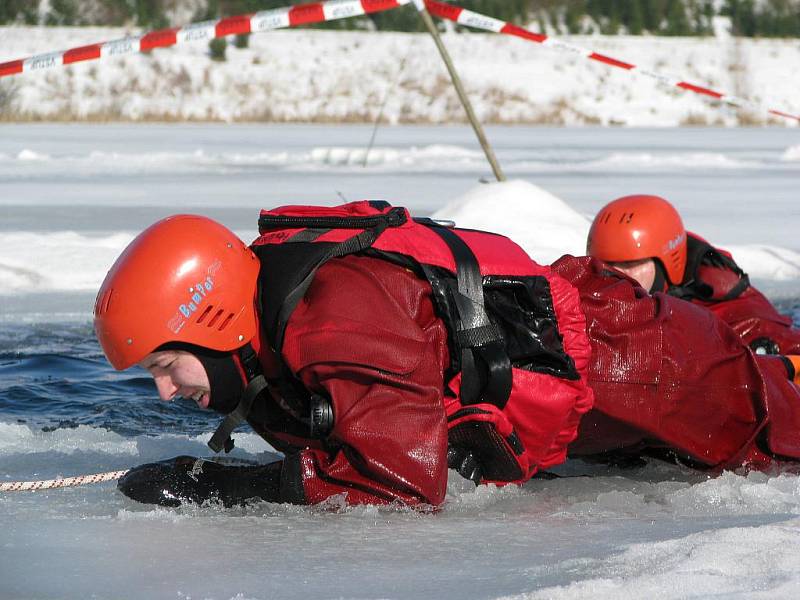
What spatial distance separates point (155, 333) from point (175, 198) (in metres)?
9.12

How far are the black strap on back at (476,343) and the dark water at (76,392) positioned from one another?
1.87m

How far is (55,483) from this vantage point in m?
3.14

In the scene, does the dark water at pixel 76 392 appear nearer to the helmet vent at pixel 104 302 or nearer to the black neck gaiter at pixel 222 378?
the black neck gaiter at pixel 222 378

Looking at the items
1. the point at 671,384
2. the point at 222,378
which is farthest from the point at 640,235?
the point at 222,378

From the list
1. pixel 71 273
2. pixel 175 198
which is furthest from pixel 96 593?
pixel 175 198

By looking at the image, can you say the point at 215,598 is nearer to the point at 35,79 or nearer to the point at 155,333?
the point at 155,333

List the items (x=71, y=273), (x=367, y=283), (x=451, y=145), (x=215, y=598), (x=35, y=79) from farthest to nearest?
(x=35, y=79)
(x=451, y=145)
(x=71, y=273)
(x=367, y=283)
(x=215, y=598)

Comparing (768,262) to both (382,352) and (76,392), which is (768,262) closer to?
(76,392)

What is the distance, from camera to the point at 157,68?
3347 centimetres

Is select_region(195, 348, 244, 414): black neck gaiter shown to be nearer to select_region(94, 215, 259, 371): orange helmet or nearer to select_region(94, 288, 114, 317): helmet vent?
select_region(94, 215, 259, 371): orange helmet

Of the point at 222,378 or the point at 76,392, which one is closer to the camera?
the point at 222,378

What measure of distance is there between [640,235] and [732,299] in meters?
0.53

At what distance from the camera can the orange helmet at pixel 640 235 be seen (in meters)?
5.02

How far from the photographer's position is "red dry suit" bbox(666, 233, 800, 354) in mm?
5012
